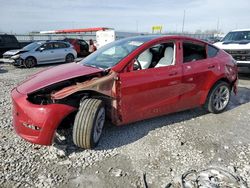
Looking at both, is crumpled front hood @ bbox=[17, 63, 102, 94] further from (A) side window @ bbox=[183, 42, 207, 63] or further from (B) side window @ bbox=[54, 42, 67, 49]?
(B) side window @ bbox=[54, 42, 67, 49]

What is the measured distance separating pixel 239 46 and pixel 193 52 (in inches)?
201

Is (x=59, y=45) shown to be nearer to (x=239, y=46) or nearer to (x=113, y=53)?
(x=239, y=46)

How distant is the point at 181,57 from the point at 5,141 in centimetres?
327

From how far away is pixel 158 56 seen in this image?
4.73 m

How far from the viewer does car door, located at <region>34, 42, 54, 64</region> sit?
1343 centimetres

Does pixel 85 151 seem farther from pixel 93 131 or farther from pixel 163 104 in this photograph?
pixel 163 104

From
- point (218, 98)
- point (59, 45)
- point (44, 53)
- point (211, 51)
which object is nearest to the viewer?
point (211, 51)

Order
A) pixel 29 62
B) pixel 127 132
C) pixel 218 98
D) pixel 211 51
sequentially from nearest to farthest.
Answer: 1. pixel 127 132
2. pixel 211 51
3. pixel 218 98
4. pixel 29 62

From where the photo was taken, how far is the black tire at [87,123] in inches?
139

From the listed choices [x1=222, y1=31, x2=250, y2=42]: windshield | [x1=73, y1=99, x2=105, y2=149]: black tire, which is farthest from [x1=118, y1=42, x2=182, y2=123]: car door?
[x1=222, y1=31, x2=250, y2=42]: windshield

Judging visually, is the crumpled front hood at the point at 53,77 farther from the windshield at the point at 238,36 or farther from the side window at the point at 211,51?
the windshield at the point at 238,36

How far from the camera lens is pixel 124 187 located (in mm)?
2988

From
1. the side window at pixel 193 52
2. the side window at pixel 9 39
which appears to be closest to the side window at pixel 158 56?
the side window at pixel 193 52

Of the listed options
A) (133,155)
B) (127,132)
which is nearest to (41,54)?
(127,132)
